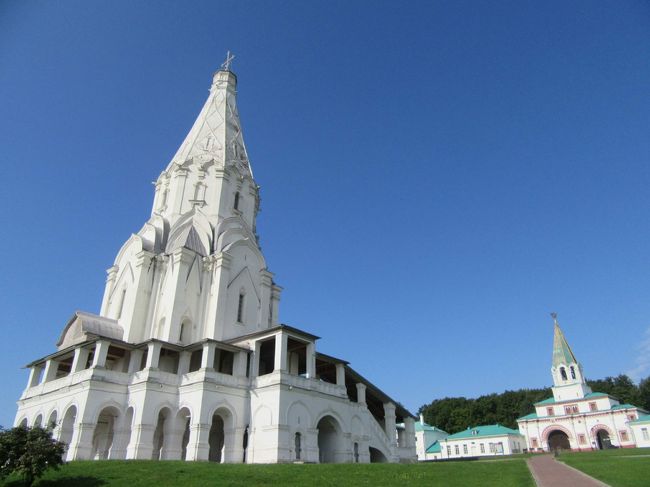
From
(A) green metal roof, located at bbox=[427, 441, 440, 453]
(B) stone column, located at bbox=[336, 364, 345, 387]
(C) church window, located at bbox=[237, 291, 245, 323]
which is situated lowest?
(A) green metal roof, located at bbox=[427, 441, 440, 453]

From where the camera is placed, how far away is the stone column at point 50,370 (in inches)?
1047

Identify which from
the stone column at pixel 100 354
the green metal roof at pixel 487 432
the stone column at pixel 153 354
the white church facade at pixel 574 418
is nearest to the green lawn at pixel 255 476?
the stone column at pixel 100 354

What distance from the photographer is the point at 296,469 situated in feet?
57.2

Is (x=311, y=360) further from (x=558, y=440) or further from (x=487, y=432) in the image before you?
(x=558, y=440)

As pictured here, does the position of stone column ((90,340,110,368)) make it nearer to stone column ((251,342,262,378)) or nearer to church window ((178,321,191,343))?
church window ((178,321,191,343))

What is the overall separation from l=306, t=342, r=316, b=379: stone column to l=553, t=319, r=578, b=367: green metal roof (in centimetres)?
4810

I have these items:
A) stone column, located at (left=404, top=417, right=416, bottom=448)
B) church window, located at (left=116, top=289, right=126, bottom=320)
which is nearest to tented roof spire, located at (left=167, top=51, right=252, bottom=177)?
church window, located at (left=116, top=289, right=126, bottom=320)

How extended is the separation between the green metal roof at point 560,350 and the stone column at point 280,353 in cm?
5030

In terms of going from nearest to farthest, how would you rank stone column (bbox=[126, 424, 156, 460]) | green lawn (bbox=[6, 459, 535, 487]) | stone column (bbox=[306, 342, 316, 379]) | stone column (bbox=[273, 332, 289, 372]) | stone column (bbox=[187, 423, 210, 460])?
green lawn (bbox=[6, 459, 535, 487]), stone column (bbox=[126, 424, 156, 460]), stone column (bbox=[187, 423, 210, 460]), stone column (bbox=[273, 332, 289, 372]), stone column (bbox=[306, 342, 316, 379])

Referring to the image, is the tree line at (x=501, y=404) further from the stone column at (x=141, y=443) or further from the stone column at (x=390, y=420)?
the stone column at (x=141, y=443)

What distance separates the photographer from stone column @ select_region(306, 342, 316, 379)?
25600 millimetres

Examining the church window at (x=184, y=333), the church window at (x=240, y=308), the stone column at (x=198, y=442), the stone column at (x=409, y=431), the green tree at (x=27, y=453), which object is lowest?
the green tree at (x=27, y=453)

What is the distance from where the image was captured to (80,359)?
80.6 feet

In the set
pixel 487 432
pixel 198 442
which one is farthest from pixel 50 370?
pixel 487 432
